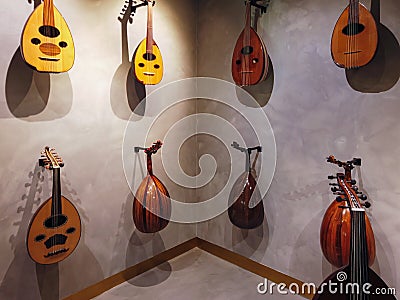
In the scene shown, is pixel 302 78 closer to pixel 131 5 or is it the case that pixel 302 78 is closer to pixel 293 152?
pixel 293 152

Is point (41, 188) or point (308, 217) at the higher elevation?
point (41, 188)

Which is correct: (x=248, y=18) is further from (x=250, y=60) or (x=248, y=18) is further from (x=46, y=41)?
(x=46, y=41)

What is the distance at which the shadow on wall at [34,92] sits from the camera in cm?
195

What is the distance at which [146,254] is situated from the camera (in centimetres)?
279

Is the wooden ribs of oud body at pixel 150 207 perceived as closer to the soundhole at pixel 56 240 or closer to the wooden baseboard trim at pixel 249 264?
the soundhole at pixel 56 240

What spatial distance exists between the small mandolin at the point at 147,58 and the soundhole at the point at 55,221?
100 cm

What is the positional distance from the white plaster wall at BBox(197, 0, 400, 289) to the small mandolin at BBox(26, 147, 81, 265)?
1.33 m

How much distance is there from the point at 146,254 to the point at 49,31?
5.57 ft

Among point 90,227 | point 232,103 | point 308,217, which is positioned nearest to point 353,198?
point 308,217

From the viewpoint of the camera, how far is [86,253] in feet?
7.79

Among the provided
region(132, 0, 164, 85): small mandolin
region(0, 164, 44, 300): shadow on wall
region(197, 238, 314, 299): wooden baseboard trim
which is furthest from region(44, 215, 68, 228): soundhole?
region(197, 238, 314, 299): wooden baseboard trim

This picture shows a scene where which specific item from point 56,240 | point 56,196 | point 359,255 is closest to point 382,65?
point 359,255

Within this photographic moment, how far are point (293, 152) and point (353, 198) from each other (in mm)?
816

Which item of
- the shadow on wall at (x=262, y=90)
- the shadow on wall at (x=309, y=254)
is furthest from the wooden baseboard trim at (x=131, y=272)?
the shadow on wall at (x=262, y=90)
